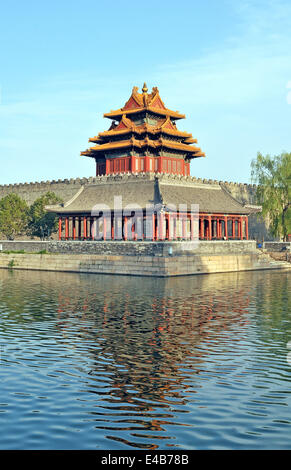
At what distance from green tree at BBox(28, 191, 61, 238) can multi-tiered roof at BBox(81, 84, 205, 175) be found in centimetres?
732

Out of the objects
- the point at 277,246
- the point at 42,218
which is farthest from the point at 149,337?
the point at 42,218

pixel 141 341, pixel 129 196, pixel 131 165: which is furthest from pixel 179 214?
pixel 141 341

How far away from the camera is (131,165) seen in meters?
57.9

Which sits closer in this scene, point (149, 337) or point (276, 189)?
point (149, 337)

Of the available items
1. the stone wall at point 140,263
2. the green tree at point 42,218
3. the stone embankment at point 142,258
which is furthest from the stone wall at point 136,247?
the green tree at point 42,218

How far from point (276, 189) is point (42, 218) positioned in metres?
24.5

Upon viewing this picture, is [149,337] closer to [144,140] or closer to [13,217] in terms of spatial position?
[144,140]

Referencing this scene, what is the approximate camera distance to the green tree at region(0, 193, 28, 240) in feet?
205

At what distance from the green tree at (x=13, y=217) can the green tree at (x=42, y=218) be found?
3.54ft

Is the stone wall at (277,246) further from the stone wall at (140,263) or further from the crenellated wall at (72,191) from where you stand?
the crenellated wall at (72,191)

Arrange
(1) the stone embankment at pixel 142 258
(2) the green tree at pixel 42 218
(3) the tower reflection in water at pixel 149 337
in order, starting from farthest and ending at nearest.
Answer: (2) the green tree at pixel 42 218, (1) the stone embankment at pixel 142 258, (3) the tower reflection in water at pixel 149 337

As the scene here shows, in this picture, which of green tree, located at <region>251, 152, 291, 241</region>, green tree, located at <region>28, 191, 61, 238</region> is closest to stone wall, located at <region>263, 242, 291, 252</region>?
green tree, located at <region>251, 152, 291, 241</region>

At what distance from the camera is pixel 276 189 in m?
57.6

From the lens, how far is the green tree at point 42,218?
6119 cm
